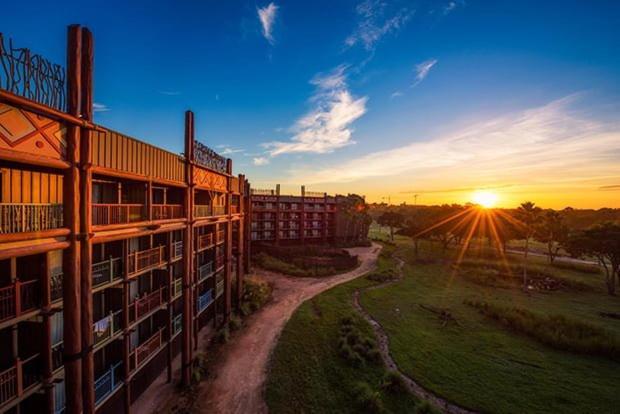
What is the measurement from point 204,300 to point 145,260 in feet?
31.0

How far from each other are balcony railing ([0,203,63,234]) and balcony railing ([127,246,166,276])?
18.1 feet

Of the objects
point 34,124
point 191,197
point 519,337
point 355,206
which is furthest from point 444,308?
point 355,206

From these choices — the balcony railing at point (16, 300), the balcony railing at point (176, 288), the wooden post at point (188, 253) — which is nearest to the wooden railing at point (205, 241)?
the balcony railing at point (176, 288)

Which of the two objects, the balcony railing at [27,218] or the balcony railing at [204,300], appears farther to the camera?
the balcony railing at [204,300]

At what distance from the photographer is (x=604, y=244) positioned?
38312mm

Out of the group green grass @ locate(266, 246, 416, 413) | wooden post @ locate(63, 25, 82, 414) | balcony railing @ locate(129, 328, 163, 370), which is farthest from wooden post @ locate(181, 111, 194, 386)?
wooden post @ locate(63, 25, 82, 414)

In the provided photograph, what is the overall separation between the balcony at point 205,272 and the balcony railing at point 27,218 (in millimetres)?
13860

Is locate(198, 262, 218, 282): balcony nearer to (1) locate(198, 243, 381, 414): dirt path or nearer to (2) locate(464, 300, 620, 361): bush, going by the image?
(1) locate(198, 243, 381, 414): dirt path

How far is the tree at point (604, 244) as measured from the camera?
37344 mm

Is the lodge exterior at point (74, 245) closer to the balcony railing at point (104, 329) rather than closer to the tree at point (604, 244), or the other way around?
the balcony railing at point (104, 329)

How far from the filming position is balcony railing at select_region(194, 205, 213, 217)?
20.2 metres

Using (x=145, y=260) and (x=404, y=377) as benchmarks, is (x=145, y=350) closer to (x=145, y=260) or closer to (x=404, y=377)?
(x=145, y=260)

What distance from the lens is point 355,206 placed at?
67.6m

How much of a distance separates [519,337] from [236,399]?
24679 mm
